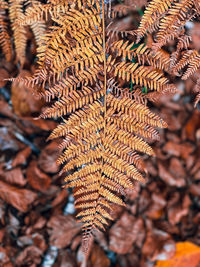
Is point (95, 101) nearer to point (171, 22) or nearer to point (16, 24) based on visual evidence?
point (171, 22)

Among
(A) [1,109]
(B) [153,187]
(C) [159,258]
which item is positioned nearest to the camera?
(A) [1,109]

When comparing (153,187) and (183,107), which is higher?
(183,107)

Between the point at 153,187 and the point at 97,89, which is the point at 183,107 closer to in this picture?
the point at 153,187

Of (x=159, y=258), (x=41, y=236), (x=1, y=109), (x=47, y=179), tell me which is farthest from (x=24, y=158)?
(x=159, y=258)

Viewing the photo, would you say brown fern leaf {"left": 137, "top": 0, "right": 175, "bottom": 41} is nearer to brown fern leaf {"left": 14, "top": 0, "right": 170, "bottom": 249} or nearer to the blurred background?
brown fern leaf {"left": 14, "top": 0, "right": 170, "bottom": 249}

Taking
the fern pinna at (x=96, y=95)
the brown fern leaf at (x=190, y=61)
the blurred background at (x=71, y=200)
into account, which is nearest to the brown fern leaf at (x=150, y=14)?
the fern pinna at (x=96, y=95)

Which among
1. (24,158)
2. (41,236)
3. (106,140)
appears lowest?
(41,236)

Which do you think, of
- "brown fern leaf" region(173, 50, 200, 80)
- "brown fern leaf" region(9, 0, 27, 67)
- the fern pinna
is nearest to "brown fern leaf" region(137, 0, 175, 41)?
the fern pinna
